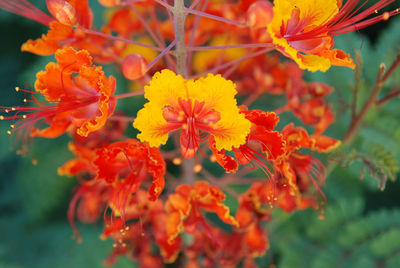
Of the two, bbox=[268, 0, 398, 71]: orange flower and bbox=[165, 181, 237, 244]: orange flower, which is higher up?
bbox=[268, 0, 398, 71]: orange flower

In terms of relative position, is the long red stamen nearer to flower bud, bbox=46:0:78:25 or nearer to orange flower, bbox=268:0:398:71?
orange flower, bbox=268:0:398:71

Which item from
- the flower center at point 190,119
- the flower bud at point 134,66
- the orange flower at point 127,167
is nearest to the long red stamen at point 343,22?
the flower center at point 190,119

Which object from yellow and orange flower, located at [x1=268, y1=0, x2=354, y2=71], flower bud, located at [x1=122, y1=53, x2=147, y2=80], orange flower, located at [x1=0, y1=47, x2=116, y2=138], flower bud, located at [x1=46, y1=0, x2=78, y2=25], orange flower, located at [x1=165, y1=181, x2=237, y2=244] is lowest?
orange flower, located at [x1=165, y1=181, x2=237, y2=244]

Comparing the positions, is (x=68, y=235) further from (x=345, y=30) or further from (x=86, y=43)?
(x=345, y=30)

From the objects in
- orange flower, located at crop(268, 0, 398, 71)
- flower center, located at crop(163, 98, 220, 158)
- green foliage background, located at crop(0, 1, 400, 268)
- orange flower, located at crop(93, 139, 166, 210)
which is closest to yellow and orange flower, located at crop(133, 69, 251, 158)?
flower center, located at crop(163, 98, 220, 158)

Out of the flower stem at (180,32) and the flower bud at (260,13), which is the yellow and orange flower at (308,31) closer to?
the flower bud at (260,13)

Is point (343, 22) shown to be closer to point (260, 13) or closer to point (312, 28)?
point (312, 28)
